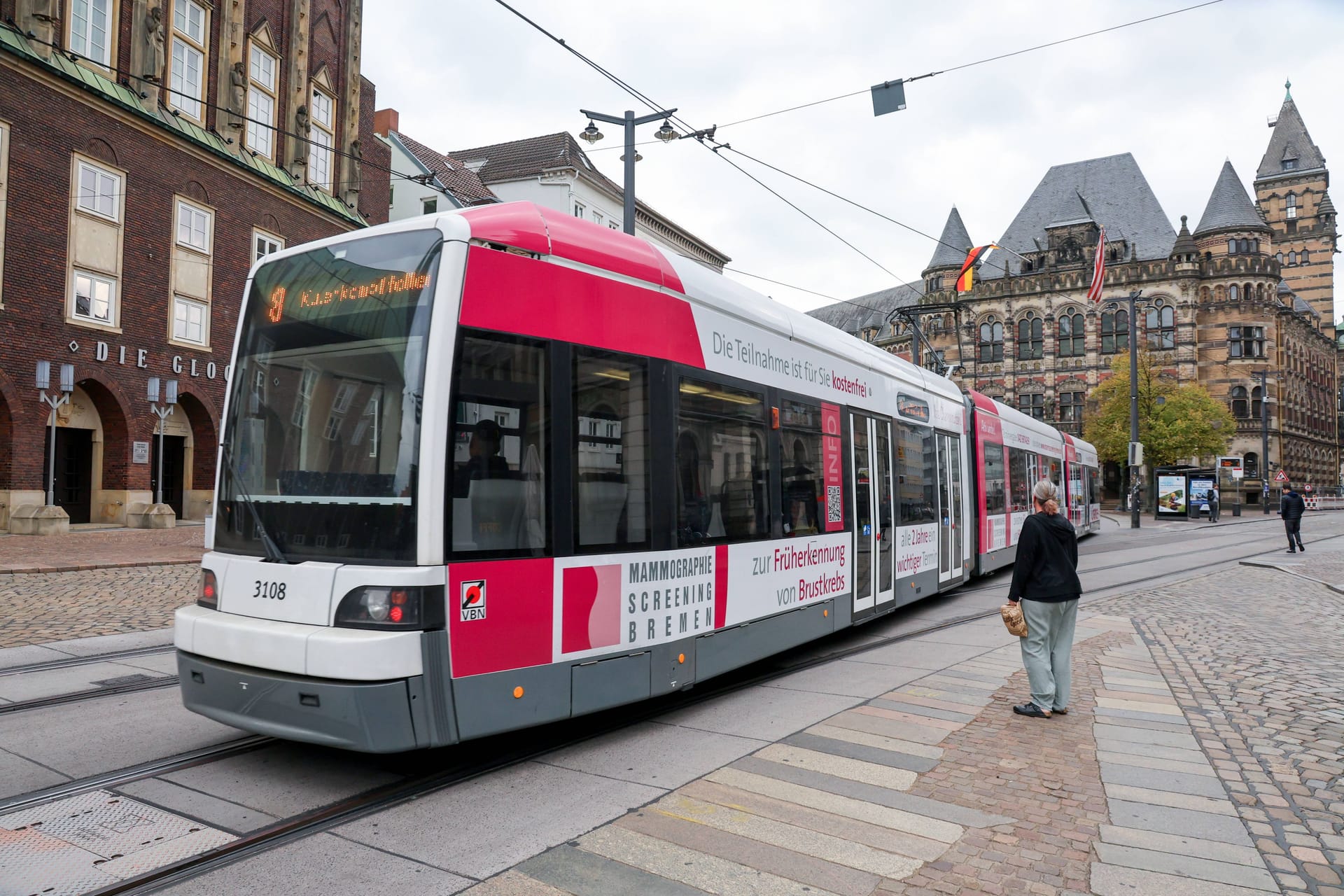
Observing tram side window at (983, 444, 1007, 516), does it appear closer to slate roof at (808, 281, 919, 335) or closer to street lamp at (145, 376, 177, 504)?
street lamp at (145, 376, 177, 504)

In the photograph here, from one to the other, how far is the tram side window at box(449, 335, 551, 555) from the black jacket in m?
3.63

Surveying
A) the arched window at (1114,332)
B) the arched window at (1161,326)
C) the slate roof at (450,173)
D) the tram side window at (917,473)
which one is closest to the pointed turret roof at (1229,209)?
the arched window at (1161,326)

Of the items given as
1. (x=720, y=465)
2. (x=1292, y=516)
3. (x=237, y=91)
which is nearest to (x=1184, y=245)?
(x=1292, y=516)

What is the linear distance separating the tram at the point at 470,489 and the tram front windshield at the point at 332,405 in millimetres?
15

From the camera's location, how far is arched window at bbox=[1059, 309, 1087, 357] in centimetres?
7038

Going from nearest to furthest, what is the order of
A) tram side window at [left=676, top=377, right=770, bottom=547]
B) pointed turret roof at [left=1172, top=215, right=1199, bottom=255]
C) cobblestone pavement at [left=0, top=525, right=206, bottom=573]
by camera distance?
1. tram side window at [left=676, top=377, right=770, bottom=547]
2. cobblestone pavement at [left=0, top=525, right=206, bottom=573]
3. pointed turret roof at [left=1172, top=215, right=1199, bottom=255]

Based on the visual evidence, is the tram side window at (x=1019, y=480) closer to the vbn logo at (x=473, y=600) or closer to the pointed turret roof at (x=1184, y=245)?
the vbn logo at (x=473, y=600)

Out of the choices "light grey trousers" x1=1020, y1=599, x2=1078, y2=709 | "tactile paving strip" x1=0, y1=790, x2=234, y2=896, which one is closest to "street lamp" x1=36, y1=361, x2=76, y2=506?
"tactile paving strip" x1=0, y1=790, x2=234, y2=896

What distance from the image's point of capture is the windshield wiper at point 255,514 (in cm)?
491

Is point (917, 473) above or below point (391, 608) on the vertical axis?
above

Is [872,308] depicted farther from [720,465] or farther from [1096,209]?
[720,465]

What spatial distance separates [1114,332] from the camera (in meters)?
69.1

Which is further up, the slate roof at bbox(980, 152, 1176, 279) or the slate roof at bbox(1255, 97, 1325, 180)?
the slate roof at bbox(1255, 97, 1325, 180)

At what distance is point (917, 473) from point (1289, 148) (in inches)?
4119
